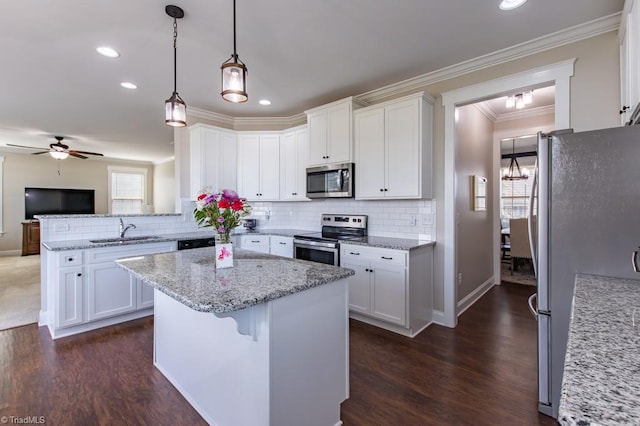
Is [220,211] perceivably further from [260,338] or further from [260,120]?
[260,120]

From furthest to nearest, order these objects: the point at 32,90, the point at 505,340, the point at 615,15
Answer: the point at 32,90 < the point at 505,340 < the point at 615,15

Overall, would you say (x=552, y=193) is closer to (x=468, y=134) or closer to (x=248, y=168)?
(x=468, y=134)

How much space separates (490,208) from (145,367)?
4842mm

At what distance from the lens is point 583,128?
2.40 meters

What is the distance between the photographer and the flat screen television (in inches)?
298

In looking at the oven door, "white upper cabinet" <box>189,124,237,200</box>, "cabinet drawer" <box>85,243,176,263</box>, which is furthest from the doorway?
"cabinet drawer" <box>85,243,176,263</box>

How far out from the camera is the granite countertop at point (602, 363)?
517mm

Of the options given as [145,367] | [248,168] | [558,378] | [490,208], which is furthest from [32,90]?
[490,208]

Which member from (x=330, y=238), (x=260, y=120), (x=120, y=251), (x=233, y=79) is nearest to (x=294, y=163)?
(x=260, y=120)

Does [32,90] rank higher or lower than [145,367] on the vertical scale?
higher

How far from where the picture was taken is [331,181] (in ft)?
12.4

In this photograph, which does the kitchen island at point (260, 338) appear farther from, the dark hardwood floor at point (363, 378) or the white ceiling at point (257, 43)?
the white ceiling at point (257, 43)

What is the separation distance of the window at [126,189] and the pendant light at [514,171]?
10236mm

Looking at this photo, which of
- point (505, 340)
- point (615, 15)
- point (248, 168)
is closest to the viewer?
point (615, 15)
